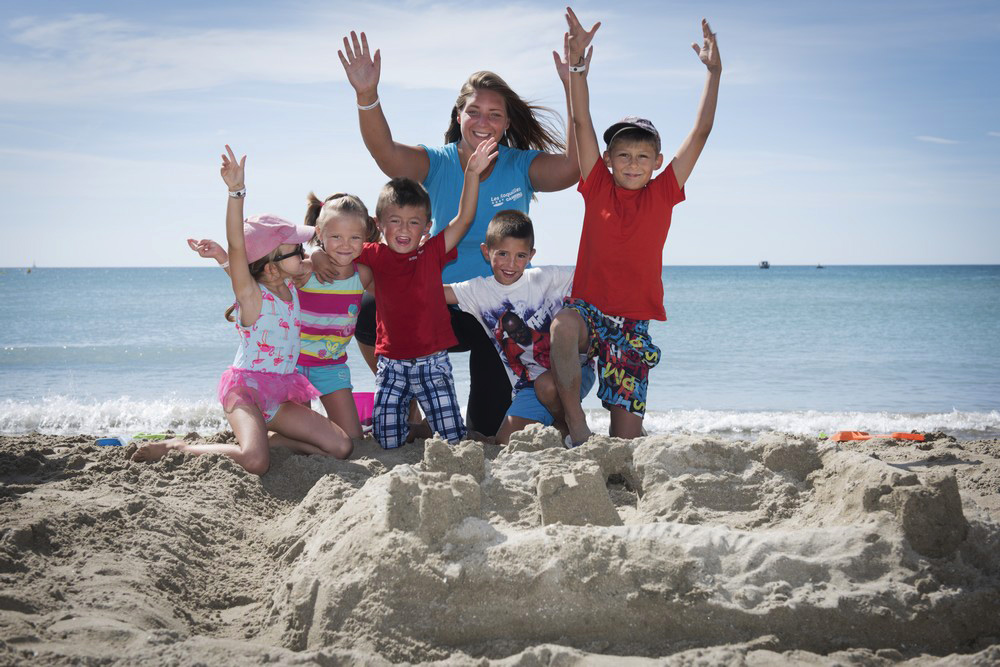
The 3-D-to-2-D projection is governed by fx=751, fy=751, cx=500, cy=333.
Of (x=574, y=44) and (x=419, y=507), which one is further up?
(x=574, y=44)

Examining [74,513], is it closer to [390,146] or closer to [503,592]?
[503,592]

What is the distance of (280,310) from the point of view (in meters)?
4.09

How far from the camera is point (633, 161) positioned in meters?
4.00

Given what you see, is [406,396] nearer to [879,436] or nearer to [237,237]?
[237,237]

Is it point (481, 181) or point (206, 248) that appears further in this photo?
point (481, 181)

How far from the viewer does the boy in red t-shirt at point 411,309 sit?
4168 millimetres

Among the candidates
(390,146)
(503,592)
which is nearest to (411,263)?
(390,146)

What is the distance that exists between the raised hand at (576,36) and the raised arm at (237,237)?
177 cm

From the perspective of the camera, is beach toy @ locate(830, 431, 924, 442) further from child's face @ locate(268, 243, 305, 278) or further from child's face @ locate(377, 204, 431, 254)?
child's face @ locate(268, 243, 305, 278)

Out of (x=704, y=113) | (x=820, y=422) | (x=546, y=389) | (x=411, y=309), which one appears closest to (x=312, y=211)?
(x=411, y=309)

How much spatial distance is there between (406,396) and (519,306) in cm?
84

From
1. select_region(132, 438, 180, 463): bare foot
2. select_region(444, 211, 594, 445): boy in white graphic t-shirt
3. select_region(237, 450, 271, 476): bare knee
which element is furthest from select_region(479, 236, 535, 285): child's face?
select_region(132, 438, 180, 463): bare foot

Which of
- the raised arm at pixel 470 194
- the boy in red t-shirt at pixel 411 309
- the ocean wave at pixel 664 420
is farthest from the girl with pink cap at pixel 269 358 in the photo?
the ocean wave at pixel 664 420

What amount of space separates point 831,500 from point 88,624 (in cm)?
227
